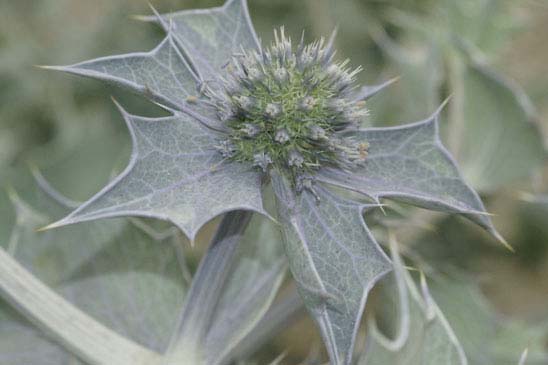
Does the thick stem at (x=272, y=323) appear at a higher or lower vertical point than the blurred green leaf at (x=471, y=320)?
lower

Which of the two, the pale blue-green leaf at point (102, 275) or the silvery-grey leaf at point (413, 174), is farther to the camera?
the pale blue-green leaf at point (102, 275)

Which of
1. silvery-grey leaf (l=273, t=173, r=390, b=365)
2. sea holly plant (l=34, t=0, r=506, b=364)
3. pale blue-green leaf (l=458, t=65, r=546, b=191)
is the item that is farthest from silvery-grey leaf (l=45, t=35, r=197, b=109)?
pale blue-green leaf (l=458, t=65, r=546, b=191)

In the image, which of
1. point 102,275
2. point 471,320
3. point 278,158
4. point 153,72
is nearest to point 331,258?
point 278,158

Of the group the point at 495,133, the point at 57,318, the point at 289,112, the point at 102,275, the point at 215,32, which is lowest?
the point at 57,318

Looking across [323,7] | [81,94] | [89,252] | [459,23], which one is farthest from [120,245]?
[323,7]

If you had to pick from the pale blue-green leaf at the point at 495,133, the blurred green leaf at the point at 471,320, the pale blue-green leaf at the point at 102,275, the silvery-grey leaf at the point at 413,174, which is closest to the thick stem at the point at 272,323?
the pale blue-green leaf at the point at 102,275

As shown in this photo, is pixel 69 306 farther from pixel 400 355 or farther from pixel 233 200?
pixel 400 355

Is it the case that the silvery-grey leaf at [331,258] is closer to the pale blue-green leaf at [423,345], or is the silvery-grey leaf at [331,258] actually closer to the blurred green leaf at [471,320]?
the pale blue-green leaf at [423,345]

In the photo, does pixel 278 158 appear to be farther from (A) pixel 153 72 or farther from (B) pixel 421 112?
(B) pixel 421 112

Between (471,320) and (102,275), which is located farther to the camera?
(471,320)
